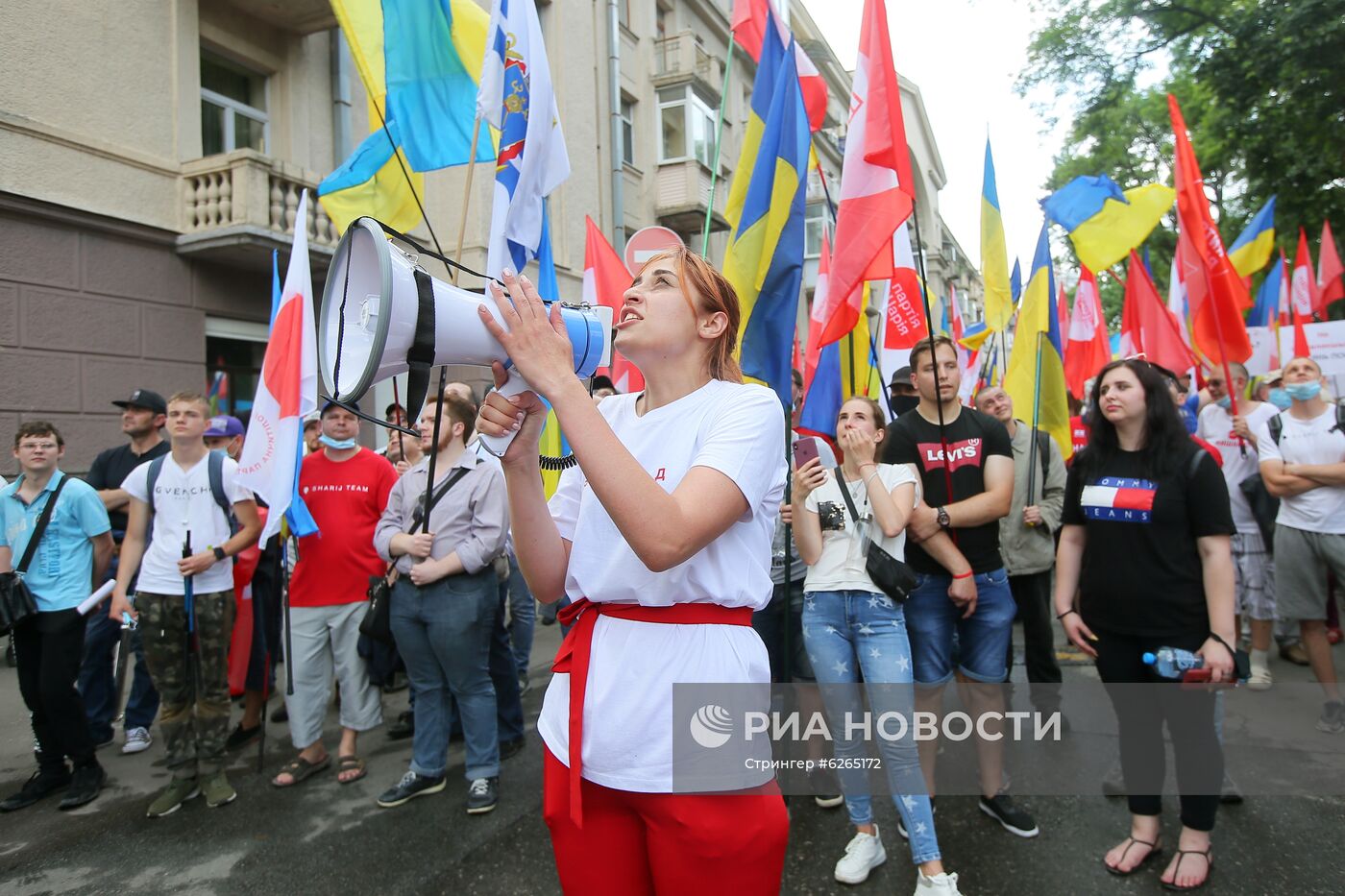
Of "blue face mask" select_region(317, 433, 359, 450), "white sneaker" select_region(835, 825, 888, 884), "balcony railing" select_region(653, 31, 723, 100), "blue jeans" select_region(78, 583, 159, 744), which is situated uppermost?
"balcony railing" select_region(653, 31, 723, 100)

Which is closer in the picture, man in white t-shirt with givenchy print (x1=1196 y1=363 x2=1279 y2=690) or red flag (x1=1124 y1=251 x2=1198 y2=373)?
man in white t-shirt with givenchy print (x1=1196 y1=363 x2=1279 y2=690)

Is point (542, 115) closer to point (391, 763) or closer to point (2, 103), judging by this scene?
point (391, 763)

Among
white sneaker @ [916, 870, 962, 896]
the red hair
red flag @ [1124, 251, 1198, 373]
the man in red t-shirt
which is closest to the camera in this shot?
the red hair

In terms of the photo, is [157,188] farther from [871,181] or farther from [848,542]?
[848,542]

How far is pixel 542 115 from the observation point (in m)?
4.21

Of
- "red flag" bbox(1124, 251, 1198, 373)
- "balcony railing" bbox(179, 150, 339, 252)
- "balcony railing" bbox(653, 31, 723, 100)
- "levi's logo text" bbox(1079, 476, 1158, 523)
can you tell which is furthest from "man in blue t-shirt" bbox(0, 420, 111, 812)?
"balcony railing" bbox(653, 31, 723, 100)

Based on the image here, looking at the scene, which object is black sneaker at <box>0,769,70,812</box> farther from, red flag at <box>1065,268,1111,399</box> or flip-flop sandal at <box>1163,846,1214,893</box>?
red flag at <box>1065,268,1111,399</box>

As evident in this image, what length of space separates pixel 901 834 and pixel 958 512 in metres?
1.30

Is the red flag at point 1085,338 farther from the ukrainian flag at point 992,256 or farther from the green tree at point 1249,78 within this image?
the green tree at point 1249,78

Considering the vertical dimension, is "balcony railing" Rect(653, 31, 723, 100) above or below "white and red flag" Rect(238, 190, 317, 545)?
above

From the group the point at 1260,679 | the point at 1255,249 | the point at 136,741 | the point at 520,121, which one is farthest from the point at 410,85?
the point at 1255,249

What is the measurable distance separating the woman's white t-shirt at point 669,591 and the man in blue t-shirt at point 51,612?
11.8 ft

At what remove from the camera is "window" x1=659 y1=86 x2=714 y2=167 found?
60.2ft

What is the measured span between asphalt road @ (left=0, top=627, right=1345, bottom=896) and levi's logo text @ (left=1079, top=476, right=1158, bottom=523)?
1275 mm
